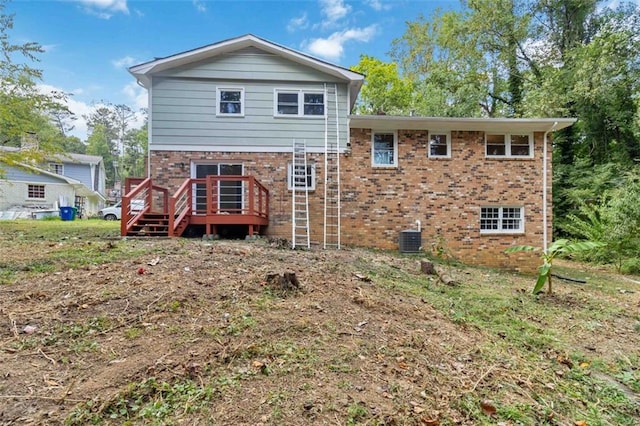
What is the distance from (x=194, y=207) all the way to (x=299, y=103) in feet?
15.5

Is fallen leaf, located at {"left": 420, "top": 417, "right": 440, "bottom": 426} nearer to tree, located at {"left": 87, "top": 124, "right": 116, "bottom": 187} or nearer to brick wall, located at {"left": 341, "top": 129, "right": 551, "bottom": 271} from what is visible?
brick wall, located at {"left": 341, "top": 129, "right": 551, "bottom": 271}

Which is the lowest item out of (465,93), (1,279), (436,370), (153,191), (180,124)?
(436,370)

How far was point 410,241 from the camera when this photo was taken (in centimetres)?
1048

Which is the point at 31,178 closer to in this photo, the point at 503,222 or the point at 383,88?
the point at 383,88

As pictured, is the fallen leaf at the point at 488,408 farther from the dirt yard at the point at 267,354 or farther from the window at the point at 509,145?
the window at the point at 509,145

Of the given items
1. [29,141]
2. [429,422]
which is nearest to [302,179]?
[29,141]

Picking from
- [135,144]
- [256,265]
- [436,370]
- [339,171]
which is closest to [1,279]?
[256,265]

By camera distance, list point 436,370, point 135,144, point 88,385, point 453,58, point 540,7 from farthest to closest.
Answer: point 135,144 → point 453,58 → point 540,7 → point 436,370 → point 88,385

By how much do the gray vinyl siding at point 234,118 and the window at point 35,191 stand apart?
19068 millimetres

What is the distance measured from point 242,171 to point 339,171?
3.08 meters

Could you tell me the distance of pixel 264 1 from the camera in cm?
1380

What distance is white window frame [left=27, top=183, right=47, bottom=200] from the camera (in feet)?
75.2

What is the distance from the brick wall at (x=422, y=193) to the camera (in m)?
10.7

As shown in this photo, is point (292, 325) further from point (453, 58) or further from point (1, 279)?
point (453, 58)
